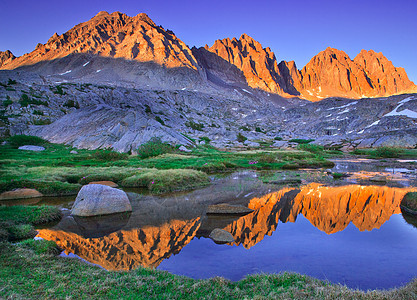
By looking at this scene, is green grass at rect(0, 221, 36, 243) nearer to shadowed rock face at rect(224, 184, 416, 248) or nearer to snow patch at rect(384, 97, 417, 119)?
shadowed rock face at rect(224, 184, 416, 248)

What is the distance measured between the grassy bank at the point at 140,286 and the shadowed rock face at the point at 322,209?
4.74 m

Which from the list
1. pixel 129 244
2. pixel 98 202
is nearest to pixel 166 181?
pixel 98 202

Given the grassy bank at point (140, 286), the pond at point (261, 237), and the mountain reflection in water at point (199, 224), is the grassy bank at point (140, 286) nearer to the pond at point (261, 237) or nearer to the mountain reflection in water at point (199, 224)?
the pond at point (261, 237)

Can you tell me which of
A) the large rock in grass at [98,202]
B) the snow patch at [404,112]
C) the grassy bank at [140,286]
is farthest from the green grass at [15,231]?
the snow patch at [404,112]

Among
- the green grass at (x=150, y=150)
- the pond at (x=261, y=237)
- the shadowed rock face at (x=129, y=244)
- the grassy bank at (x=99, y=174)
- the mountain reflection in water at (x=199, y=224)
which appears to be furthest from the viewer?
the green grass at (x=150, y=150)

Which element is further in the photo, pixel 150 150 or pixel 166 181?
pixel 150 150

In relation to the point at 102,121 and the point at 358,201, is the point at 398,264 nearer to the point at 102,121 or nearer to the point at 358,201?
the point at 358,201

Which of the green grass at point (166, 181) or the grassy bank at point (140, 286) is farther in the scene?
the green grass at point (166, 181)

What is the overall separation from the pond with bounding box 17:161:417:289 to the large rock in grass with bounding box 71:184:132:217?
559 millimetres

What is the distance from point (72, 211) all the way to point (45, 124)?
67.2m

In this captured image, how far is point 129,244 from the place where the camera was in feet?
39.1

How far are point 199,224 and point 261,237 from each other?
12.7ft

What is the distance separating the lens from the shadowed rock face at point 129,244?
33.6ft

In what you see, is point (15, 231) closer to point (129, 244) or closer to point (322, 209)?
point (129, 244)
